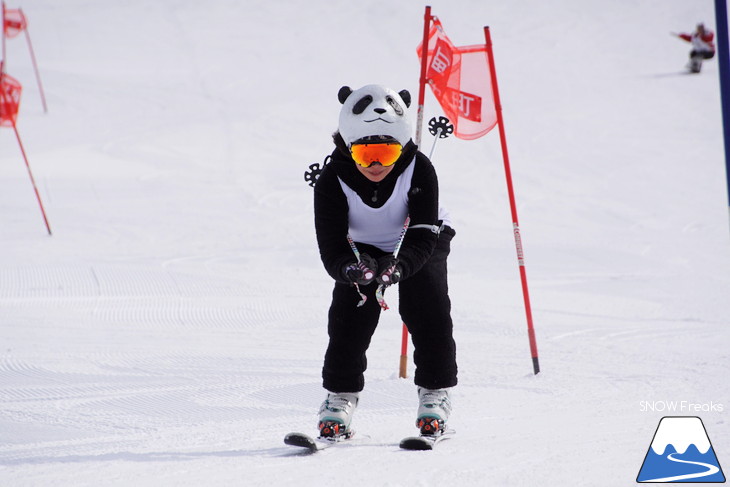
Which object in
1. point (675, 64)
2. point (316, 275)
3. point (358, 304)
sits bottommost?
point (316, 275)

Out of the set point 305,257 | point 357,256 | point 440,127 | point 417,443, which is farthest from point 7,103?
point 417,443

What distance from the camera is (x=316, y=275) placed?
307 inches

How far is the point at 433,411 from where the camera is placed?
324 cm

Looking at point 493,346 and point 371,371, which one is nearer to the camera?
point 371,371

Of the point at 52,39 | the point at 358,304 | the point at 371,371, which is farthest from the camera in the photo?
the point at 52,39

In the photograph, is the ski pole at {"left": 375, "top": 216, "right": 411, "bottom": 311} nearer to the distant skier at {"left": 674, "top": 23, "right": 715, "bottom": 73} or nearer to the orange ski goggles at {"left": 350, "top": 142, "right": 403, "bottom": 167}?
the orange ski goggles at {"left": 350, "top": 142, "right": 403, "bottom": 167}

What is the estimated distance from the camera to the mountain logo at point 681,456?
2.56 meters

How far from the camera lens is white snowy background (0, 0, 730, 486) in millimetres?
3242

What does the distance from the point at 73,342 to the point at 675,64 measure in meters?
17.7

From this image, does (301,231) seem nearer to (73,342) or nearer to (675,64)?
(73,342)

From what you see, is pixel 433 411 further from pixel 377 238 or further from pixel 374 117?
pixel 374 117

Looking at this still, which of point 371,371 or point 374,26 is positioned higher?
point 374,26

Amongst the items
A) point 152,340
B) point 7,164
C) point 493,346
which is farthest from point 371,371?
point 7,164

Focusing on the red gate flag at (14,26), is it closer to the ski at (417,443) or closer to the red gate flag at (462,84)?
the red gate flag at (462,84)
